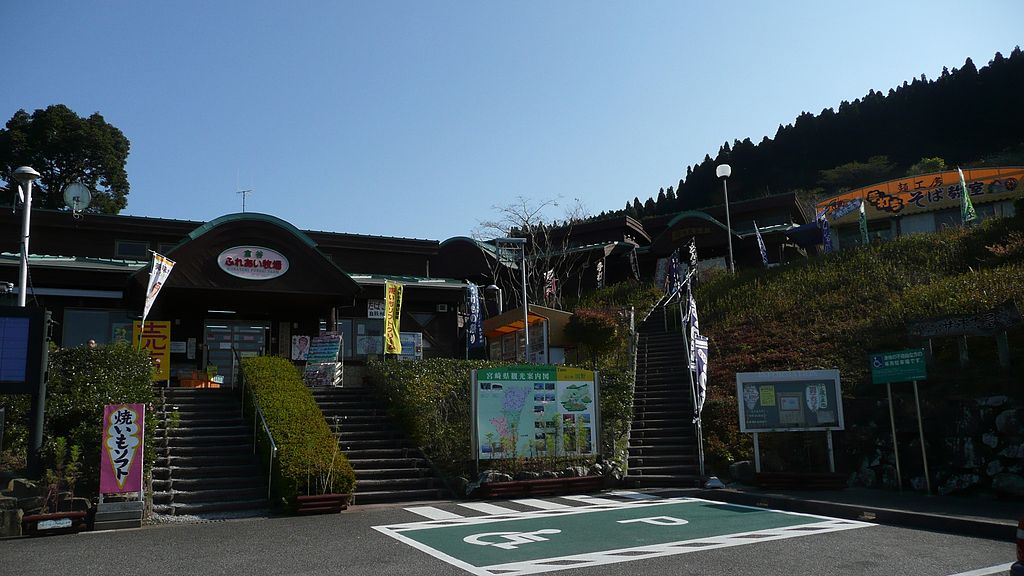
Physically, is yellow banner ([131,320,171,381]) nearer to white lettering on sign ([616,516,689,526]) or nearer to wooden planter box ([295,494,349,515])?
wooden planter box ([295,494,349,515])

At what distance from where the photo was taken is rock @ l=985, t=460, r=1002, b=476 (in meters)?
13.0

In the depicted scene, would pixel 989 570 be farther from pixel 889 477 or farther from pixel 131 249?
pixel 131 249

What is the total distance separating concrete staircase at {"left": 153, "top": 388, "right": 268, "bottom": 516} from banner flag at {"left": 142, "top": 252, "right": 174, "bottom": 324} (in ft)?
7.02

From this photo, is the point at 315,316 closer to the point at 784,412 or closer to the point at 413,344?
the point at 413,344

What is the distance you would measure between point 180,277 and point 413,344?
7387 mm

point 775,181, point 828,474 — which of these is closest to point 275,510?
point 828,474

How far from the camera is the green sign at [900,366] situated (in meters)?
13.1

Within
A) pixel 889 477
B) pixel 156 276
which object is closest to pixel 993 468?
pixel 889 477

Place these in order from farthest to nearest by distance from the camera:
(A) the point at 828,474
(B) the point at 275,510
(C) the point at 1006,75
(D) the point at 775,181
Answer: (D) the point at 775,181 → (C) the point at 1006,75 → (A) the point at 828,474 → (B) the point at 275,510

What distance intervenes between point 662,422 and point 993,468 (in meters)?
7.01

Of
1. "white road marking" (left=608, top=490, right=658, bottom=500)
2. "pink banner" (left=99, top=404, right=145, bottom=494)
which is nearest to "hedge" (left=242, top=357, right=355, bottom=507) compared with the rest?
"pink banner" (left=99, top=404, right=145, bottom=494)

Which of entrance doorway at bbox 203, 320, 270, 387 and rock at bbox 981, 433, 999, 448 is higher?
entrance doorway at bbox 203, 320, 270, 387

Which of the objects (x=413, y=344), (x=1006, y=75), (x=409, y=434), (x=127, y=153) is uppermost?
(x=1006, y=75)

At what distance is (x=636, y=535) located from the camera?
31.5 ft
